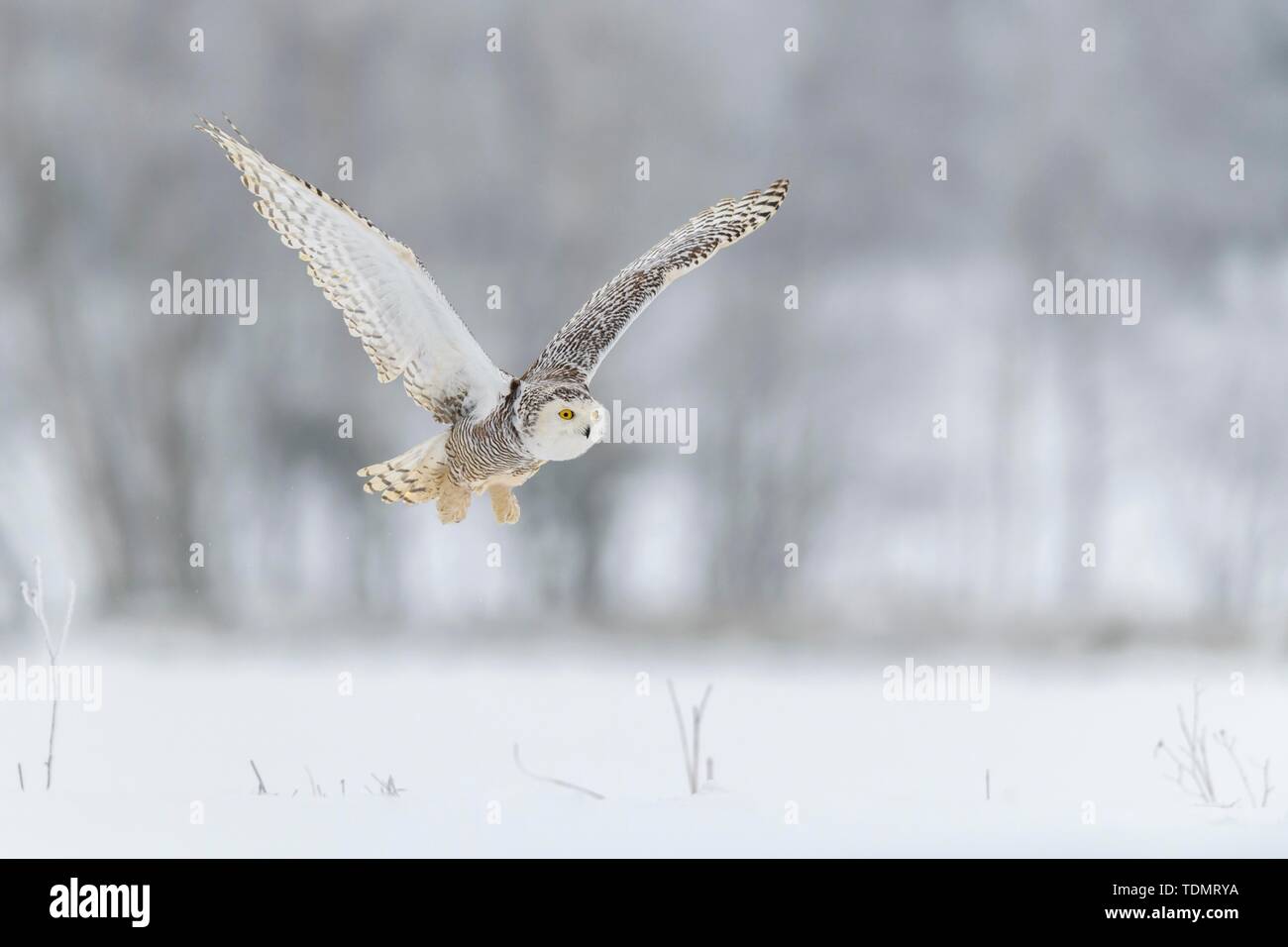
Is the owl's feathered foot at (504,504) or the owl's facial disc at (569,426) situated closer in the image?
the owl's facial disc at (569,426)

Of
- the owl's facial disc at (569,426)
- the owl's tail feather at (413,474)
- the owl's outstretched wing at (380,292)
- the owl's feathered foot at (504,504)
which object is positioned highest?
the owl's outstretched wing at (380,292)

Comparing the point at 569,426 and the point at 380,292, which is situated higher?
the point at 380,292

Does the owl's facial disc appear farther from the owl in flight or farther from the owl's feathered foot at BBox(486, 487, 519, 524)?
the owl's feathered foot at BBox(486, 487, 519, 524)

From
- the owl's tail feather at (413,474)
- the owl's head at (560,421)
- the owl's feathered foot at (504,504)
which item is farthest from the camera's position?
the owl's feathered foot at (504,504)

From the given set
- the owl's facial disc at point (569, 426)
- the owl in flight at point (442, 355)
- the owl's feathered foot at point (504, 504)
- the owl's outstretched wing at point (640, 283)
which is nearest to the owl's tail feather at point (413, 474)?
the owl in flight at point (442, 355)

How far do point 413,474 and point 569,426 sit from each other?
1.73 feet

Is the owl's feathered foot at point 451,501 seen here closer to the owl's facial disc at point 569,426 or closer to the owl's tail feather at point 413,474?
the owl's tail feather at point 413,474

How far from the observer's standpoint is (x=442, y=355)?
9.28 feet

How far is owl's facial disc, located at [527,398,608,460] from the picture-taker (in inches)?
99.0

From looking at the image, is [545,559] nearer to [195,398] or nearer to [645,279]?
[195,398]

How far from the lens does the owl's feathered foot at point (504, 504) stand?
9.73ft

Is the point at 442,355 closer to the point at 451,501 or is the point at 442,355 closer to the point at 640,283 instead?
the point at 451,501

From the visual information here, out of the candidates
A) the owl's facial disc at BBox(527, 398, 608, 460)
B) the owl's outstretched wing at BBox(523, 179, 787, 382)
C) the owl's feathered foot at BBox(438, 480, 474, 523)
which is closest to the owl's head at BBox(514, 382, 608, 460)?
the owl's facial disc at BBox(527, 398, 608, 460)

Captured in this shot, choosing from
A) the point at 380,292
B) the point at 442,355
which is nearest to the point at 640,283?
the point at 442,355
